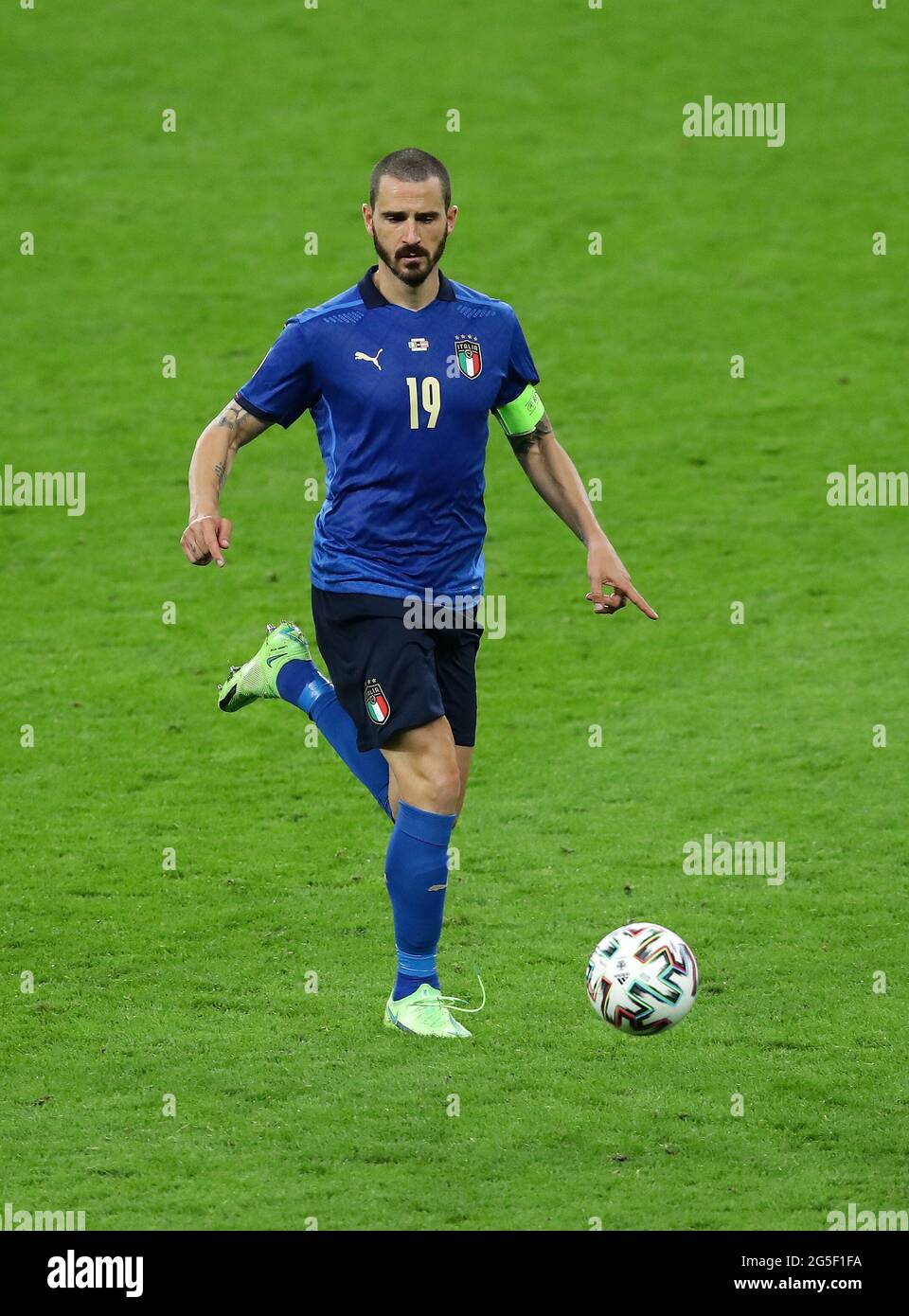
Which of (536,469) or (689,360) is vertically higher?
(689,360)

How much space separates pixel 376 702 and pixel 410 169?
5.83ft

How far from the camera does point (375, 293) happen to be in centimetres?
655

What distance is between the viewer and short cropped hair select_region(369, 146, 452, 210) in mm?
6344

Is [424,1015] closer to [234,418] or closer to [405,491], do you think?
[405,491]

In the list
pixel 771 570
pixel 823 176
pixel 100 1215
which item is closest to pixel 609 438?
pixel 771 570

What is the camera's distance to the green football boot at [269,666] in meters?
7.73

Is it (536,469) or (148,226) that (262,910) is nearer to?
(536,469)

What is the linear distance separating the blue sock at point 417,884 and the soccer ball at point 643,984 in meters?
0.62

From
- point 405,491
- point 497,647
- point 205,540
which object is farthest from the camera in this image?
point 497,647

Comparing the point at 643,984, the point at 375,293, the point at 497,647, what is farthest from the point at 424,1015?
the point at 497,647

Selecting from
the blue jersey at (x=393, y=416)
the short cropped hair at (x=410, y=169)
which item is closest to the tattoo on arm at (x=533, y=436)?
the blue jersey at (x=393, y=416)

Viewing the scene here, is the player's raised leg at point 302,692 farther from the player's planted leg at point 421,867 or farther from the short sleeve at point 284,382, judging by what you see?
the short sleeve at point 284,382

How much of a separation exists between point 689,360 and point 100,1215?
1199 cm

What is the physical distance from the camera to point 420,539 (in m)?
6.53
